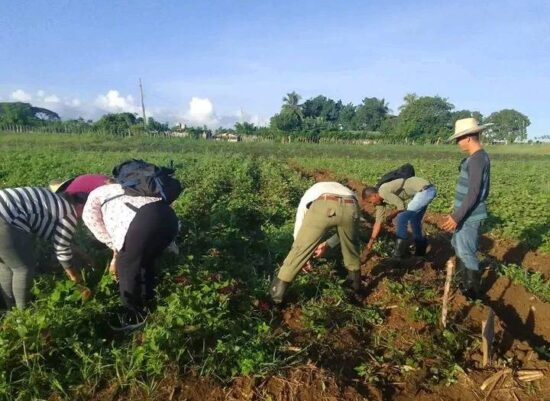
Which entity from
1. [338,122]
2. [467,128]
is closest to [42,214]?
[467,128]

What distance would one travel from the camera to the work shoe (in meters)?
3.39

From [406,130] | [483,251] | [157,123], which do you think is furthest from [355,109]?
[483,251]

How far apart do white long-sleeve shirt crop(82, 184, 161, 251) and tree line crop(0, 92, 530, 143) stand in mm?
46940

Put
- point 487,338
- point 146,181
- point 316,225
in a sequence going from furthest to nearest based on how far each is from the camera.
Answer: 1. point 316,225
2. point 146,181
3. point 487,338

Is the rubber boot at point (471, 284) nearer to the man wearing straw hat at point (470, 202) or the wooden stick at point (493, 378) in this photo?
the man wearing straw hat at point (470, 202)

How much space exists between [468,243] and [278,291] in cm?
236

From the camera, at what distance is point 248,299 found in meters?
3.95

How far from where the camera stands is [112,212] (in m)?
3.28

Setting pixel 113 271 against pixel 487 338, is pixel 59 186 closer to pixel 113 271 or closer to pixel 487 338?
pixel 113 271

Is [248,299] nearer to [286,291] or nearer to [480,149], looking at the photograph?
[286,291]

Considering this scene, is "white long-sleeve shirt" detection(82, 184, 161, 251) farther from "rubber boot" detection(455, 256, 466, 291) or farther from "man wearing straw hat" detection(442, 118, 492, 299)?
"rubber boot" detection(455, 256, 466, 291)

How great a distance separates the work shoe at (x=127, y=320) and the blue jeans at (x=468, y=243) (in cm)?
351

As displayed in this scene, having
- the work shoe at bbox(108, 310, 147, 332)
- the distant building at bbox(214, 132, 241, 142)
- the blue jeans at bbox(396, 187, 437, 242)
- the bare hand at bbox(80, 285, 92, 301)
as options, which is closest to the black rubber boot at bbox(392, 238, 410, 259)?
the blue jeans at bbox(396, 187, 437, 242)

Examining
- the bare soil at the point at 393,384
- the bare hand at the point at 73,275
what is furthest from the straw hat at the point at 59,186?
the bare soil at the point at 393,384
